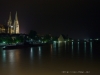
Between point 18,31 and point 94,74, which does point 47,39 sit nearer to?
point 18,31

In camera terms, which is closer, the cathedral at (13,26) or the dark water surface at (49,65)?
the dark water surface at (49,65)

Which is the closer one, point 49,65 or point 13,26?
point 49,65

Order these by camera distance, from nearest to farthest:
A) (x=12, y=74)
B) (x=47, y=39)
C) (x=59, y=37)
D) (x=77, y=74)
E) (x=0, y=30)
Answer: (x=77, y=74) → (x=12, y=74) → (x=0, y=30) → (x=47, y=39) → (x=59, y=37)

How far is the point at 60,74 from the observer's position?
37.5ft

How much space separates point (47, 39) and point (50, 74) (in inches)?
2545

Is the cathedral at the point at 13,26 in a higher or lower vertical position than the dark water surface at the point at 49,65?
higher

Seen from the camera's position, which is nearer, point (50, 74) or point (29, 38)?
point (50, 74)

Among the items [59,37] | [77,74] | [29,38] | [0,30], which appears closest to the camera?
[77,74]

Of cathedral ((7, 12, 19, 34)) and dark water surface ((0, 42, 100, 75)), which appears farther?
cathedral ((7, 12, 19, 34))

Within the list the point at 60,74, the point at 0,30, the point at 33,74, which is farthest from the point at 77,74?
the point at 0,30

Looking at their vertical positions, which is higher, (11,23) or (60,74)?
(11,23)

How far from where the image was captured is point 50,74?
1157 centimetres

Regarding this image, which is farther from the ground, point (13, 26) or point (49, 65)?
point (13, 26)

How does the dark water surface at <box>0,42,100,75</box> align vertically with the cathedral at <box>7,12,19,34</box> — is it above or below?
below
